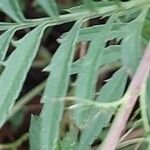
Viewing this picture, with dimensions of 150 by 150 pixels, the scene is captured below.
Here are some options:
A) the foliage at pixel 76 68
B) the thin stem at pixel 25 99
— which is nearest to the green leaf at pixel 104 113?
the foliage at pixel 76 68

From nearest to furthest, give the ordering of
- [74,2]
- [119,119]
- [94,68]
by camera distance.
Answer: [119,119]
[94,68]
[74,2]

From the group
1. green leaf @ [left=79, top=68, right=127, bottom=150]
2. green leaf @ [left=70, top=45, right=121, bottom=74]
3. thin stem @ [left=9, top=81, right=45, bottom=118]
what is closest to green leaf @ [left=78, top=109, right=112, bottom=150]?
green leaf @ [left=79, top=68, right=127, bottom=150]

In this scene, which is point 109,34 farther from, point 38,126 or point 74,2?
point 74,2

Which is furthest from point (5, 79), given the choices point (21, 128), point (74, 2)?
point (21, 128)

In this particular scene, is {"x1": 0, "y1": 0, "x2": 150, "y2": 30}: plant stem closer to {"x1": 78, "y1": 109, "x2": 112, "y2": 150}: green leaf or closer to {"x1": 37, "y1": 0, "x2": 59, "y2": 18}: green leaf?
{"x1": 37, "y1": 0, "x2": 59, "y2": 18}: green leaf

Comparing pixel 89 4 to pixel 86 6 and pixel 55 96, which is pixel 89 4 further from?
pixel 55 96

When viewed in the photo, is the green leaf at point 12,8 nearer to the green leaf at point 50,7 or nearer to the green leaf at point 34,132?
the green leaf at point 50,7

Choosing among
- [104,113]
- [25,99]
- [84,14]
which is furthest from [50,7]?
[25,99]
